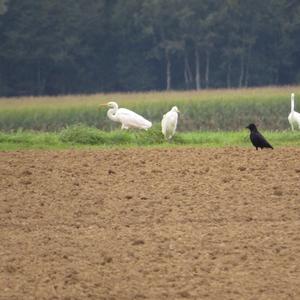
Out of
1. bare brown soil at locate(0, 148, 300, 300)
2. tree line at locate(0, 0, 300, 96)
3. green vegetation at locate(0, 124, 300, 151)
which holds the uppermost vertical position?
tree line at locate(0, 0, 300, 96)

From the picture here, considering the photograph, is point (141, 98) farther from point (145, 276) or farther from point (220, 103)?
point (145, 276)

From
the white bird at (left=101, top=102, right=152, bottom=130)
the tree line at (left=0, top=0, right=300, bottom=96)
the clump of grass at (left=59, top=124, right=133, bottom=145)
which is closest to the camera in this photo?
the clump of grass at (left=59, top=124, right=133, bottom=145)

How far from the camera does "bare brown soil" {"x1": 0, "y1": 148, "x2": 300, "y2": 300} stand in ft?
33.6

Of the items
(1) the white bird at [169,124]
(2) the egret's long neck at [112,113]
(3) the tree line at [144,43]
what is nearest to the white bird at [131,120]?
(2) the egret's long neck at [112,113]

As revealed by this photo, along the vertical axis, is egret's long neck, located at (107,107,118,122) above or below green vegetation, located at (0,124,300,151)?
above

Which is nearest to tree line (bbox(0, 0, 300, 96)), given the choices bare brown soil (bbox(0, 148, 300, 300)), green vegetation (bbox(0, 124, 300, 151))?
green vegetation (bbox(0, 124, 300, 151))

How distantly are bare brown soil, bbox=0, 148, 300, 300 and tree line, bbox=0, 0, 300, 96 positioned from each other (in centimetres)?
4144

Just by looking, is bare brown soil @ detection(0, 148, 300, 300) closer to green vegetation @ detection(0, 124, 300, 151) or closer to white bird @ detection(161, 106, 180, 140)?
white bird @ detection(161, 106, 180, 140)

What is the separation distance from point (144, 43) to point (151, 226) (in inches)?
2048

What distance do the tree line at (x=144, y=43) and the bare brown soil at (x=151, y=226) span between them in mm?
41439

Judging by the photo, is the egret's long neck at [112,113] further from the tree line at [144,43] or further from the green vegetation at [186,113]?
the tree line at [144,43]

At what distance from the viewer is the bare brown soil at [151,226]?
10.2 meters

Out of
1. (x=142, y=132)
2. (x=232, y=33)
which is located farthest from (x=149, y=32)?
(x=142, y=132)

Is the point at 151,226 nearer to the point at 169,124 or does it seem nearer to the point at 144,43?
the point at 169,124
